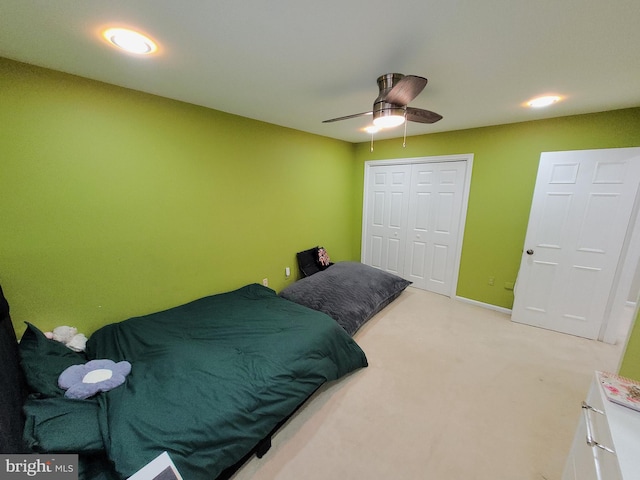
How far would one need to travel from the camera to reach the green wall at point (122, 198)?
1.58 meters

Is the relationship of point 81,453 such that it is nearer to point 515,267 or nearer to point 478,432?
point 478,432

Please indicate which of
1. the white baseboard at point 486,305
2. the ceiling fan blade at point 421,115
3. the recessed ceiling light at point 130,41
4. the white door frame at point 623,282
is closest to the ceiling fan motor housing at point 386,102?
the ceiling fan blade at point 421,115

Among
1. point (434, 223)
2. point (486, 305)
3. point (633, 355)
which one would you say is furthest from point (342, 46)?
point (486, 305)

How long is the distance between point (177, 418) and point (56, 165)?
6.10 ft

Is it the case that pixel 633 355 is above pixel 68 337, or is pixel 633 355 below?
above

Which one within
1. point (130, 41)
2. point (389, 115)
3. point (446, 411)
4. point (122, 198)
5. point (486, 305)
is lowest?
point (446, 411)

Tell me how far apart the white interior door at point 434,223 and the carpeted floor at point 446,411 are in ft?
3.50

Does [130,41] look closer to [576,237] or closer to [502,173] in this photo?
[502,173]

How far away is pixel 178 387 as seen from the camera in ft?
4.52

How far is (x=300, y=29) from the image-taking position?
3.79ft

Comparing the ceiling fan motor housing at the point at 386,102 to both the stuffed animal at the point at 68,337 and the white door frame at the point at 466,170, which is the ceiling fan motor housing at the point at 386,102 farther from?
the stuffed animal at the point at 68,337

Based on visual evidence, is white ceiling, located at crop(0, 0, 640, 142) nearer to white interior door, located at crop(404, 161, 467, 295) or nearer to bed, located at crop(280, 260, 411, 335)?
white interior door, located at crop(404, 161, 467, 295)

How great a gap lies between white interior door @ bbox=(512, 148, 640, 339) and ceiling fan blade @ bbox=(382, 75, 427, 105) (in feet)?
7.02

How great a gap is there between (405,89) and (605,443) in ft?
5.80
